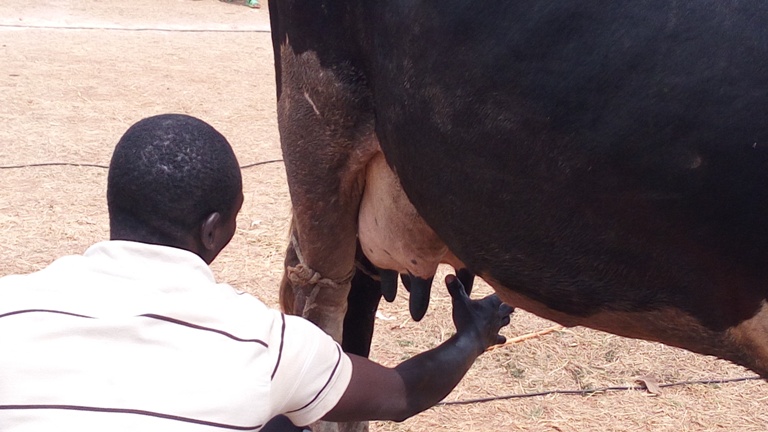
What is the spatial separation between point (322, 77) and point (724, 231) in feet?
2.99

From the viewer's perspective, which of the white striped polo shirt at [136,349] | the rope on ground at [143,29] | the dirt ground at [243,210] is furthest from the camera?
the rope on ground at [143,29]

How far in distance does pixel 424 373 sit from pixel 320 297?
788 millimetres

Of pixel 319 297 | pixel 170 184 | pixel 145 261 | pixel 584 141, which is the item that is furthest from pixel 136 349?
pixel 319 297

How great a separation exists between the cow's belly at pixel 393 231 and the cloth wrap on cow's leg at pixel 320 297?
0.54 feet

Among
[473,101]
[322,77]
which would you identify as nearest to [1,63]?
[322,77]

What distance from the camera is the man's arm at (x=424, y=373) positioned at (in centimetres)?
149

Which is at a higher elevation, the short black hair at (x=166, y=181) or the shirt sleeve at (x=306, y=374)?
the short black hair at (x=166, y=181)

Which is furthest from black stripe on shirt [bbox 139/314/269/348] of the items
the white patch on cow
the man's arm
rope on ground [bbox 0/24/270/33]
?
rope on ground [bbox 0/24/270/33]

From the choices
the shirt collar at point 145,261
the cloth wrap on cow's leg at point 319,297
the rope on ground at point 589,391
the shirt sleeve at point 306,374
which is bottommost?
the rope on ground at point 589,391

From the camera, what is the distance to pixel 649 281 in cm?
152

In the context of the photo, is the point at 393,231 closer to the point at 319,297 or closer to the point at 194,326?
the point at 319,297

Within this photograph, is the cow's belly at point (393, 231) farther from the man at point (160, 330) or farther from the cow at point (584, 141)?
the man at point (160, 330)

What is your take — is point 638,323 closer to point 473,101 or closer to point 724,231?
point 724,231

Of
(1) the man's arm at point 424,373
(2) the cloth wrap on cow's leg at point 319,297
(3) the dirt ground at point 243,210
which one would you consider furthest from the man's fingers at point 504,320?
(3) the dirt ground at point 243,210
